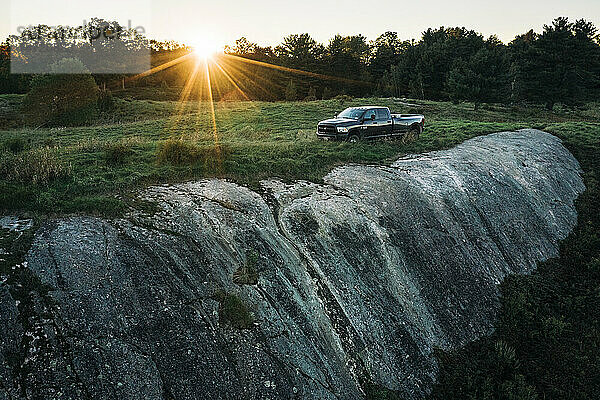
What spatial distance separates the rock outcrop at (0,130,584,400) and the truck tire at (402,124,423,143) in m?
6.91

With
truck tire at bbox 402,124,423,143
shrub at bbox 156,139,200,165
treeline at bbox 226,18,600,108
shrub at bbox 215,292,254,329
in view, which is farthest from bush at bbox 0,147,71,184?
treeline at bbox 226,18,600,108

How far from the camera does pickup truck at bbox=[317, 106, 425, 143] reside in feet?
65.6

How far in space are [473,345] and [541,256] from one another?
256 inches

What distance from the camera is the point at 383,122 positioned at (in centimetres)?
2138

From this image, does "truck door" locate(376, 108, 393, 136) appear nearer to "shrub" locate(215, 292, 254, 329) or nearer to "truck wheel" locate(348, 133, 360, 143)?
"truck wheel" locate(348, 133, 360, 143)

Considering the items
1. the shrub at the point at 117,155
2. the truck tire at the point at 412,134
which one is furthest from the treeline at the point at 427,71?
the shrub at the point at 117,155

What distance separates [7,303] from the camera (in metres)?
6.74

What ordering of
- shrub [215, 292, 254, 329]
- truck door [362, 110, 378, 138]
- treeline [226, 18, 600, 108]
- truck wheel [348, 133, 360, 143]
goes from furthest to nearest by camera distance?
treeline [226, 18, 600, 108], truck door [362, 110, 378, 138], truck wheel [348, 133, 360, 143], shrub [215, 292, 254, 329]

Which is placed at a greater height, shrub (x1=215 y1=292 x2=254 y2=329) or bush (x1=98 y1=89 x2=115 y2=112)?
bush (x1=98 y1=89 x2=115 y2=112)

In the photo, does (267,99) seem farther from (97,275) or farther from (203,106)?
(97,275)

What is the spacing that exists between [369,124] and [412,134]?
3.26 metres

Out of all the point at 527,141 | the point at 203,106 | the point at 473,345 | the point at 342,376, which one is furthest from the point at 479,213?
the point at 203,106

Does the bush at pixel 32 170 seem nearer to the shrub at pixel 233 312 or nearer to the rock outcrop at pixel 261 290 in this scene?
the rock outcrop at pixel 261 290

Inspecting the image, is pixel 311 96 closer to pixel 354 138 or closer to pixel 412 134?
pixel 412 134
